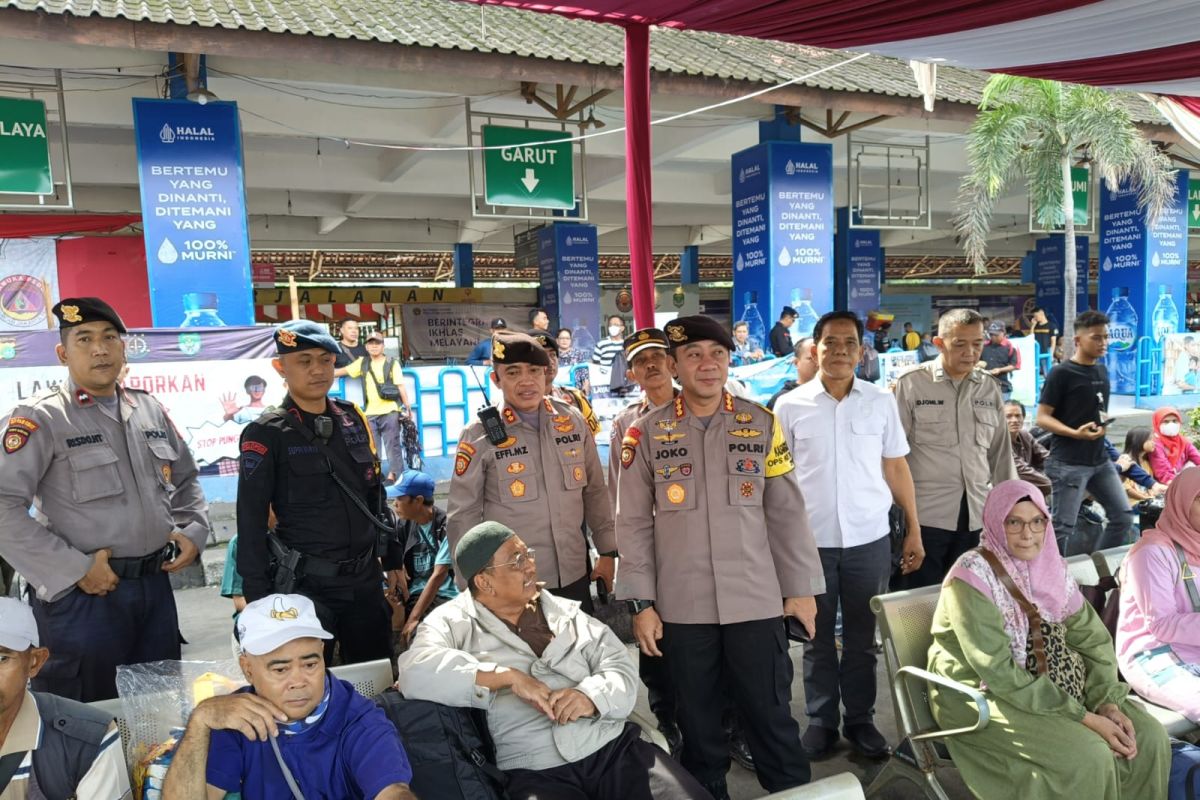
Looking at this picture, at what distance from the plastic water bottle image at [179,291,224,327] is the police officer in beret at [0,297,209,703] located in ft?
18.8

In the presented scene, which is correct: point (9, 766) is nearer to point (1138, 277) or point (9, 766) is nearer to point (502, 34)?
point (502, 34)

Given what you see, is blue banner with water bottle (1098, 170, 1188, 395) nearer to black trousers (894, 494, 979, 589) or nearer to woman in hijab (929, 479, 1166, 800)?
black trousers (894, 494, 979, 589)

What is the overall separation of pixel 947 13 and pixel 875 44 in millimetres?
492

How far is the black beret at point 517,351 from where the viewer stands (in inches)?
113

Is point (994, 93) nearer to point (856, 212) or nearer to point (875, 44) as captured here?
point (856, 212)

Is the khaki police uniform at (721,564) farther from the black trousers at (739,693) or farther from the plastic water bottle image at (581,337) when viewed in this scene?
the plastic water bottle image at (581,337)

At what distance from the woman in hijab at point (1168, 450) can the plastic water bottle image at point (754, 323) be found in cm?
593

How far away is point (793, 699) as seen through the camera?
3.70 meters

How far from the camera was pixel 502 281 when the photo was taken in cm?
2611

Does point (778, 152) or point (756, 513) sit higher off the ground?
point (778, 152)

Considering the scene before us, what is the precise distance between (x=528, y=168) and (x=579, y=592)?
729cm

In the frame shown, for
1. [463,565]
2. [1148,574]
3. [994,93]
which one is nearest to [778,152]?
[994,93]

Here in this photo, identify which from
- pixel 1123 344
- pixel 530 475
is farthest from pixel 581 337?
pixel 530 475

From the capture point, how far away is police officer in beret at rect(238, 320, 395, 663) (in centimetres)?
264
